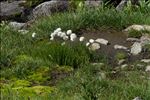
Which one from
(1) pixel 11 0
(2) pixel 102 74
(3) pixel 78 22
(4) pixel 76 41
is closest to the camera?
(2) pixel 102 74

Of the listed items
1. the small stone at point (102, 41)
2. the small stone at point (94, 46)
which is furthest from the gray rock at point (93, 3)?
the small stone at point (94, 46)

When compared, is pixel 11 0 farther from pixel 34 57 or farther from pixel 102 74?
pixel 102 74

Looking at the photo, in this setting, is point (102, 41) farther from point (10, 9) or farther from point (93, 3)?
point (10, 9)

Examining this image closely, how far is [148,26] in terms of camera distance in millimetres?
Answer: 10344

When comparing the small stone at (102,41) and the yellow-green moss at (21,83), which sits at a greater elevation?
the small stone at (102,41)

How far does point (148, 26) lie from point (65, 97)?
4246mm

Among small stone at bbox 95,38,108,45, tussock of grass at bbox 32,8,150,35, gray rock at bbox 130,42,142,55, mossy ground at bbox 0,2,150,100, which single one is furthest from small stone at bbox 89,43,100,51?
tussock of grass at bbox 32,8,150,35

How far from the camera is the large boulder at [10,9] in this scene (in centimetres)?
1581

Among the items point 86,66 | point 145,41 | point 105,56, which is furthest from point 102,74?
point 145,41

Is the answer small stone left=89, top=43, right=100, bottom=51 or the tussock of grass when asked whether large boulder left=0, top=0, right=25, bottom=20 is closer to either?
the tussock of grass

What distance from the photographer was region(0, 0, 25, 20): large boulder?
15.8 metres

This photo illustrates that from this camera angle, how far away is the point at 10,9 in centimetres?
1634

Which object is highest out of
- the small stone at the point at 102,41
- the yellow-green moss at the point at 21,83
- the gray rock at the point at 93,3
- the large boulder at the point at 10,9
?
the gray rock at the point at 93,3

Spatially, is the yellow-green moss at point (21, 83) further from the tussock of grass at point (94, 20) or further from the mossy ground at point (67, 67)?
the tussock of grass at point (94, 20)
